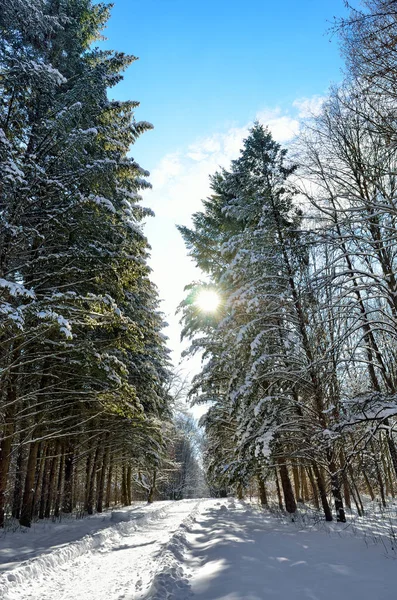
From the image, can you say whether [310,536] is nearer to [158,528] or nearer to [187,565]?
[187,565]

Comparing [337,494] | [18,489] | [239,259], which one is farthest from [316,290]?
[18,489]

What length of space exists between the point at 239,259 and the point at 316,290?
443 centimetres

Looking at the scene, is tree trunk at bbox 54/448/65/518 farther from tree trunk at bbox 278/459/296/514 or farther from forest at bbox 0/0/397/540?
tree trunk at bbox 278/459/296/514

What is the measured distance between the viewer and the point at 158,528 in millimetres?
10992

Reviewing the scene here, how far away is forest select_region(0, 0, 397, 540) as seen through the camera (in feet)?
20.1

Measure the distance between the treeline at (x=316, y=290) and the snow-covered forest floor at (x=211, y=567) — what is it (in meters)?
1.34

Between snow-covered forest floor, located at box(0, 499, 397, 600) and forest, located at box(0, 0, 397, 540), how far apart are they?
1.38m

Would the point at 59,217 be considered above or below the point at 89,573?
above

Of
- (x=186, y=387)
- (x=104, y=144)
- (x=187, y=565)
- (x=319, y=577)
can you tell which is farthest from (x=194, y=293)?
(x=186, y=387)

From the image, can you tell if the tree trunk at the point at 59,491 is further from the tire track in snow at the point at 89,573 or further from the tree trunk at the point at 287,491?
the tree trunk at the point at 287,491

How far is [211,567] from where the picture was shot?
5141 mm

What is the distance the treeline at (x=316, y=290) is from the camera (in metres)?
5.58

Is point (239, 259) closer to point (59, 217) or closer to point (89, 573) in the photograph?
point (59, 217)

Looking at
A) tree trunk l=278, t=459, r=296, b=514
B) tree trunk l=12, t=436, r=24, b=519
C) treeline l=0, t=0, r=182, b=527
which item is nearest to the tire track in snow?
treeline l=0, t=0, r=182, b=527
